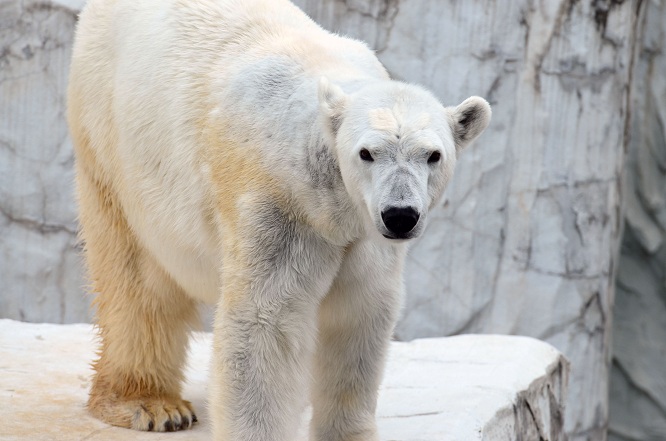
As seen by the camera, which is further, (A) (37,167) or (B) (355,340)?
(A) (37,167)

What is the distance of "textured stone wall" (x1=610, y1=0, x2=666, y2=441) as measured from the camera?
6.75 m

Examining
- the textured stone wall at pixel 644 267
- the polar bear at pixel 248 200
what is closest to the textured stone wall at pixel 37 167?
the polar bear at pixel 248 200

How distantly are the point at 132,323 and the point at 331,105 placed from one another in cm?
125

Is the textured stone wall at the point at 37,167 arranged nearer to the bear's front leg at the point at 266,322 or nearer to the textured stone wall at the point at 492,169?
the textured stone wall at the point at 492,169

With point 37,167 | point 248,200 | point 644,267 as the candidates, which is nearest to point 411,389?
point 248,200

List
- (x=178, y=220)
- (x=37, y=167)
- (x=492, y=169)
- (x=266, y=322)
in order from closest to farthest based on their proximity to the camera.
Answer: (x=266, y=322) < (x=178, y=220) < (x=492, y=169) < (x=37, y=167)

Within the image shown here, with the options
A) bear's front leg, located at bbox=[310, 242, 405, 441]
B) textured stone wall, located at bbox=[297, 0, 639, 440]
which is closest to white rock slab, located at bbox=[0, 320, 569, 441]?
bear's front leg, located at bbox=[310, 242, 405, 441]

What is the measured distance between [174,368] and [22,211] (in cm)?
311

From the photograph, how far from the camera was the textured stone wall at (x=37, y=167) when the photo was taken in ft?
19.9

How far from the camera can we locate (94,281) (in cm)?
342

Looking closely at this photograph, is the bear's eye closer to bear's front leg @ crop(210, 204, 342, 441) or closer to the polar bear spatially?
the polar bear

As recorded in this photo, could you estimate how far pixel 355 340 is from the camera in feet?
→ 9.11

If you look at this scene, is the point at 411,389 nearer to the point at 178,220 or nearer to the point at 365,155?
the point at 178,220

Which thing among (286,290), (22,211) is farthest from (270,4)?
(22,211)
